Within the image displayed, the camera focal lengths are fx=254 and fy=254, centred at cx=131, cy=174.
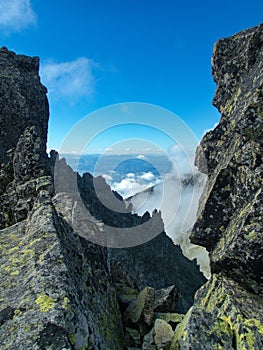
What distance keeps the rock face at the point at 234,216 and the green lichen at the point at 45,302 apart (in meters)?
4.96

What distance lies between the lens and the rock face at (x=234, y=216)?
9.33m

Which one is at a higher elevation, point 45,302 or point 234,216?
point 234,216

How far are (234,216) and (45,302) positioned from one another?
9417mm

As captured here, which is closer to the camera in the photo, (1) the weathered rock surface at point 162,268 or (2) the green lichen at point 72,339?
(2) the green lichen at point 72,339

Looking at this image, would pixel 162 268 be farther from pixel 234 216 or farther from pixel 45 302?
pixel 45 302

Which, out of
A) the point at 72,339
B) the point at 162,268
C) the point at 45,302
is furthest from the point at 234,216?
the point at 162,268

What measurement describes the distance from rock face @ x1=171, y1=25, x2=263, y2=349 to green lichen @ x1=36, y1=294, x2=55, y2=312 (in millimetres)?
4956

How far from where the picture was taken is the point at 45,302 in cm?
734

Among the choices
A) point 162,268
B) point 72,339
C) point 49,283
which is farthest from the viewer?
point 162,268

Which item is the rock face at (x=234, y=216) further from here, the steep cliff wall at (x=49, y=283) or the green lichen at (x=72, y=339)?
the green lichen at (x=72, y=339)

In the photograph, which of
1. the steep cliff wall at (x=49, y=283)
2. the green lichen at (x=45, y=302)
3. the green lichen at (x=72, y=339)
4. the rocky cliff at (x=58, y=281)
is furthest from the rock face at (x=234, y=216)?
the green lichen at (x=45, y=302)

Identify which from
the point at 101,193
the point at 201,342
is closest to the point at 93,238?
the point at 201,342

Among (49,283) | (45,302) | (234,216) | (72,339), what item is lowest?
(72,339)

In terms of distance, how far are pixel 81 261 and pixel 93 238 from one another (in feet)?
6.68
